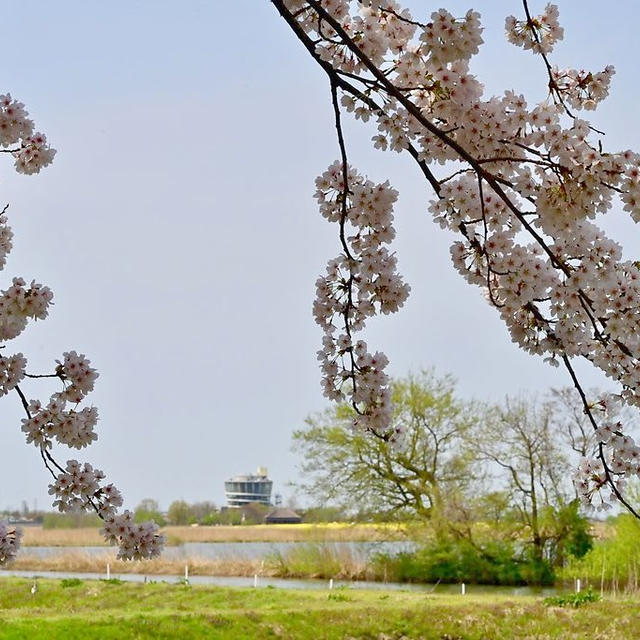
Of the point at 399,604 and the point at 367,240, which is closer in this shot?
the point at 367,240

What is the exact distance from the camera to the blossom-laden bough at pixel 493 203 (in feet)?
4.90

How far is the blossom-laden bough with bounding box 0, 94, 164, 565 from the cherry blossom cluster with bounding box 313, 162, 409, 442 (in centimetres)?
52

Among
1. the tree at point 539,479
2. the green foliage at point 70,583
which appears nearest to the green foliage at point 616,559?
the tree at point 539,479

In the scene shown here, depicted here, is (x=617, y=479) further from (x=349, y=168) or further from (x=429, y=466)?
(x=429, y=466)

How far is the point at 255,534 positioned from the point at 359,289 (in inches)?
820

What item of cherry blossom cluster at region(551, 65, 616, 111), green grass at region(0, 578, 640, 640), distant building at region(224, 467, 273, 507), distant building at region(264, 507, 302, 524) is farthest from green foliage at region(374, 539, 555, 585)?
Result: distant building at region(224, 467, 273, 507)

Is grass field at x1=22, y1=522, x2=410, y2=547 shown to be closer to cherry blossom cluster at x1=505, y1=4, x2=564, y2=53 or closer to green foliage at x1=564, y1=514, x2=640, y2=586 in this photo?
green foliage at x1=564, y1=514, x2=640, y2=586

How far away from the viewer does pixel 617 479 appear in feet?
5.91

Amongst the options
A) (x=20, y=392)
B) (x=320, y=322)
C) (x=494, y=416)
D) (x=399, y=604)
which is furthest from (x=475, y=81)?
(x=494, y=416)

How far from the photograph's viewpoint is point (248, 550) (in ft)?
57.4

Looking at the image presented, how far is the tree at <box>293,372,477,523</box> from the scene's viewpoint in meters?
16.1

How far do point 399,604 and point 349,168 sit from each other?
934 cm

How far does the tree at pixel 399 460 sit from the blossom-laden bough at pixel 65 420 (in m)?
14.1

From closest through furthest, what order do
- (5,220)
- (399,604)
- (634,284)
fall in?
(634,284), (5,220), (399,604)
